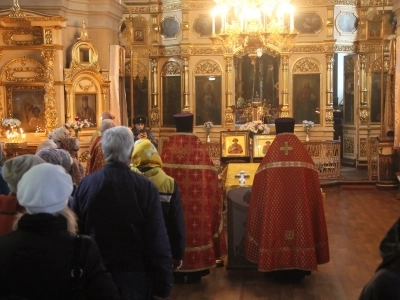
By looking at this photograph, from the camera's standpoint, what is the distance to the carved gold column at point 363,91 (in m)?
18.4

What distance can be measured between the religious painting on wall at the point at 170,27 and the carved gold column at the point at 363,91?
528cm

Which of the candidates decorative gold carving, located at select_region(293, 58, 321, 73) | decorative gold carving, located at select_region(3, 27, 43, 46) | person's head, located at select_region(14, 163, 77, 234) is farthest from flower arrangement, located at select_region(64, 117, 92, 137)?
person's head, located at select_region(14, 163, 77, 234)

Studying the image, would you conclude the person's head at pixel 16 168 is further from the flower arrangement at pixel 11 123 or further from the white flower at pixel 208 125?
the white flower at pixel 208 125

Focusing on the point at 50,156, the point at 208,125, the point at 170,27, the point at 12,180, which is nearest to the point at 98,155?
the point at 50,156

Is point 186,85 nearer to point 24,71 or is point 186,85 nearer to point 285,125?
point 24,71

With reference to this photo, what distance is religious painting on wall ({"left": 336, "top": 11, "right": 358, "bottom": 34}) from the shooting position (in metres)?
18.2

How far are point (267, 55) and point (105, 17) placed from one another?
5321 millimetres

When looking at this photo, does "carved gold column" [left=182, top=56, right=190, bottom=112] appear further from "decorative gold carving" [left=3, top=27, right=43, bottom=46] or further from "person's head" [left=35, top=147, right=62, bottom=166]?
"person's head" [left=35, top=147, right=62, bottom=166]

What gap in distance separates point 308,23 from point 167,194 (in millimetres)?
14135

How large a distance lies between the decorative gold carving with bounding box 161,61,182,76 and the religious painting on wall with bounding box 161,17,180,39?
0.77 metres

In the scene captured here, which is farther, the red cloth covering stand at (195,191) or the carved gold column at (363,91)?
the carved gold column at (363,91)

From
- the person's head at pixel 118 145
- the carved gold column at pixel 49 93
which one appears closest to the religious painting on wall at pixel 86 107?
the carved gold column at pixel 49 93

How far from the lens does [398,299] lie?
2.16 meters

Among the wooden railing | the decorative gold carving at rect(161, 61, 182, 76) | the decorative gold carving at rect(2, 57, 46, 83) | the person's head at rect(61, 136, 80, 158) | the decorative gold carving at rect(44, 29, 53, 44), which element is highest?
the decorative gold carving at rect(44, 29, 53, 44)
